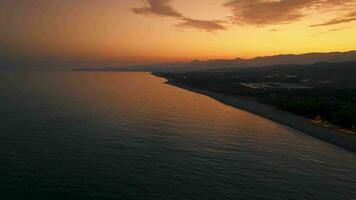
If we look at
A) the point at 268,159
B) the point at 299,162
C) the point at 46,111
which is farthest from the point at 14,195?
the point at 46,111

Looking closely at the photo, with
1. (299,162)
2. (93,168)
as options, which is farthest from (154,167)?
(299,162)

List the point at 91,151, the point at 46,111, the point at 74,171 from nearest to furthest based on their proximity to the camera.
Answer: the point at 74,171, the point at 91,151, the point at 46,111

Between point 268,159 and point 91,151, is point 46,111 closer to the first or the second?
point 91,151

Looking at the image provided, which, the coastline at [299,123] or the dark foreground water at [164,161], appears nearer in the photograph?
the dark foreground water at [164,161]

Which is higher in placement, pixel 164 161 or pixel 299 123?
pixel 299 123

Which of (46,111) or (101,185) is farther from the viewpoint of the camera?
(46,111)

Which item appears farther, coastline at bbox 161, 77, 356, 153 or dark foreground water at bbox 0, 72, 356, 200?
coastline at bbox 161, 77, 356, 153

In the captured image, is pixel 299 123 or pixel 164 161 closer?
pixel 164 161

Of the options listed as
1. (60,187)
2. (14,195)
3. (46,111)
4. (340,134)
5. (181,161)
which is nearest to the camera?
(14,195)
